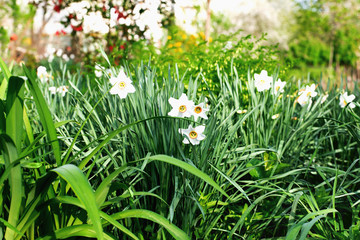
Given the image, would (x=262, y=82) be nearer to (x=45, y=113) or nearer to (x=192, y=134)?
(x=192, y=134)

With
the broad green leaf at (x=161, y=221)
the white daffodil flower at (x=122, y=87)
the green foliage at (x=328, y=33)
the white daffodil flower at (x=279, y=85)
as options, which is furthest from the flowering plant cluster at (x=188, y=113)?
the green foliage at (x=328, y=33)

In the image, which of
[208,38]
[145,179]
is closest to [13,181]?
[145,179]

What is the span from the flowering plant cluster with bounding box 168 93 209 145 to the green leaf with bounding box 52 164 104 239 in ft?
1.66

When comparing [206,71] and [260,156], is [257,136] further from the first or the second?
[206,71]

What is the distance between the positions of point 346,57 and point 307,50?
1403 mm

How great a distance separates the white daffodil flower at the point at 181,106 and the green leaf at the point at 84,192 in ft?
1.69

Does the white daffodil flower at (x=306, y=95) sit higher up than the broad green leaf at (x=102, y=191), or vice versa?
the white daffodil flower at (x=306, y=95)

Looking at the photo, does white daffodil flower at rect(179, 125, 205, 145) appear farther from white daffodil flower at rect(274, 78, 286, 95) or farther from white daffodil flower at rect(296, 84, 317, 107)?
white daffodil flower at rect(296, 84, 317, 107)

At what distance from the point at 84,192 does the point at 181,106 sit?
596 millimetres

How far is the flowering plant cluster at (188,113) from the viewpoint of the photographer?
4.74ft

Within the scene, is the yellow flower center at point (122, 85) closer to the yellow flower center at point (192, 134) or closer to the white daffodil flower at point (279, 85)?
the yellow flower center at point (192, 134)

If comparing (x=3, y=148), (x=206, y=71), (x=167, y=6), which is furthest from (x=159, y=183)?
(x=167, y=6)

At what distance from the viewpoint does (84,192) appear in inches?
39.4

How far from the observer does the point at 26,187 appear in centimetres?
140
